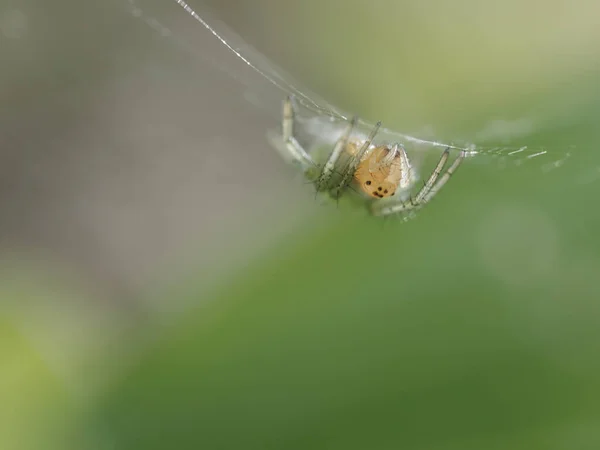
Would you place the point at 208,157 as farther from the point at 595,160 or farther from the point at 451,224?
the point at 595,160

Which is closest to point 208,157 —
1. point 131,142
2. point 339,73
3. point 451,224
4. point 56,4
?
point 131,142

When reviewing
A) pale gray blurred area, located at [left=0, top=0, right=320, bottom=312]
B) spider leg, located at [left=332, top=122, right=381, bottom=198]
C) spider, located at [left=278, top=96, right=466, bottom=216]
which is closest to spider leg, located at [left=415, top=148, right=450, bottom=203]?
spider, located at [left=278, top=96, right=466, bottom=216]

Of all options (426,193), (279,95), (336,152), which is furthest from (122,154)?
(426,193)

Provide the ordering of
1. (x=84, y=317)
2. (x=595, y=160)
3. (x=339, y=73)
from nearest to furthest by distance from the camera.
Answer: (x=595, y=160) < (x=339, y=73) < (x=84, y=317)

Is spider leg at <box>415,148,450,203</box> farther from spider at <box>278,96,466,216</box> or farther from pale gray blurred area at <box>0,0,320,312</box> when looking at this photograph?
pale gray blurred area at <box>0,0,320,312</box>

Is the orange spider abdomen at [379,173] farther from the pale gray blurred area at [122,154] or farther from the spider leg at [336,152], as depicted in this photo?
the pale gray blurred area at [122,154]

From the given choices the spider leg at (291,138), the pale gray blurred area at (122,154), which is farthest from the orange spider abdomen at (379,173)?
the pale gray blurred area at (122,154)

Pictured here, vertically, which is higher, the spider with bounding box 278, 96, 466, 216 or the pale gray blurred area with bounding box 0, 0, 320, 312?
the pale gray blurred area with bounding box 0, 0, 320, 312
